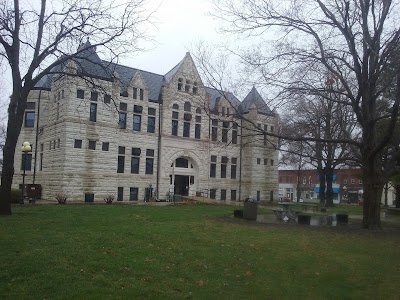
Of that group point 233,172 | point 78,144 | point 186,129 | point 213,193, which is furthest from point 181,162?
point 78,144

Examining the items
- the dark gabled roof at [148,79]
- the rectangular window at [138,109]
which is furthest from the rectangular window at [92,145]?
the dark gabled roof at [148,79]

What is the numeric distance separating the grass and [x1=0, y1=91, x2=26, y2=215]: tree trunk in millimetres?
3955

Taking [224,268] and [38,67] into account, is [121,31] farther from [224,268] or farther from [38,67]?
[224,268]

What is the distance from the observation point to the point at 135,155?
142 feet

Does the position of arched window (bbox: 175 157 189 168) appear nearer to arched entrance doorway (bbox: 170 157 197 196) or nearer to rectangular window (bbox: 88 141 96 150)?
arched entrance doorway (bbox: 170 157 197 196)

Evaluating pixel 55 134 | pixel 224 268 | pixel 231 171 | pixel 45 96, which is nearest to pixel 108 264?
pixel 224 268

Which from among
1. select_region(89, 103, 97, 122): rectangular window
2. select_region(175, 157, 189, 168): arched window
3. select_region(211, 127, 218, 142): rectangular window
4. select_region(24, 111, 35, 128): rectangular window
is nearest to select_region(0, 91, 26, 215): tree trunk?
select_region(89, 103, 97, 122): rectangular window

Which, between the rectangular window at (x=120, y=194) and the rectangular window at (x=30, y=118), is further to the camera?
the rectangular window at (x=30, y=118)

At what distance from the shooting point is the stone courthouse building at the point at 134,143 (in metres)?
37.9

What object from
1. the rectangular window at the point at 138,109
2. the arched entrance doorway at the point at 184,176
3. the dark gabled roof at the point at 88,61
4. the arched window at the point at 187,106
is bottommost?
the arched entrance doorway at the point at 184,176

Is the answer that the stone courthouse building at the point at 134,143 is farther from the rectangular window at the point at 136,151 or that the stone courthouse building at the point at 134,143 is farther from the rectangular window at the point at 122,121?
the rectangular window at the point at 136,151

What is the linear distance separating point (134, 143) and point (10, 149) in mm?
25023

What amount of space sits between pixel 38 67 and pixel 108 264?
44.5 feet

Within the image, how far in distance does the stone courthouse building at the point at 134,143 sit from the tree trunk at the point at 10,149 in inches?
593
